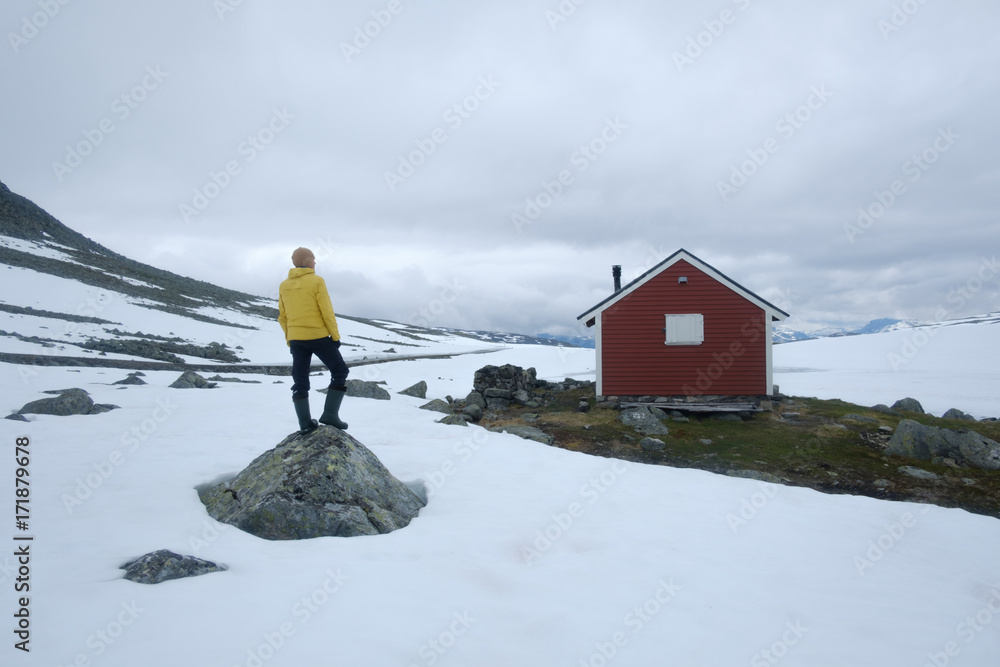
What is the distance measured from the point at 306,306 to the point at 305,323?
0.79 ft

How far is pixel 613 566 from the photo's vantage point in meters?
6.14

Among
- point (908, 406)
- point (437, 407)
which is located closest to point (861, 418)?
point (908, 406)

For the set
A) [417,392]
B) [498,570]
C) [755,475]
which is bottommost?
[498,570]

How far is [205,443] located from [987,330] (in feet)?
229

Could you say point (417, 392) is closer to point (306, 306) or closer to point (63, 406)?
point (63, 406)

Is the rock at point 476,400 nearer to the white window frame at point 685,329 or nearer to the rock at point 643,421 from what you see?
the rock at point 643,421

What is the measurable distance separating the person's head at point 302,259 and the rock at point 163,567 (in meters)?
4.07

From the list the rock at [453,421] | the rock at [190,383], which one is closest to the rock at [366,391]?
the rock at [453,421]

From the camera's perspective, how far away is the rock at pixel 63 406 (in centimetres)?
1080

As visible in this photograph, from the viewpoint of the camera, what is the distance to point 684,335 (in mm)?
19109

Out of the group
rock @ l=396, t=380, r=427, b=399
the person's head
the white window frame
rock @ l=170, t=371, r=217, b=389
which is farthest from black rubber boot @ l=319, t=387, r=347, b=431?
the white window frame

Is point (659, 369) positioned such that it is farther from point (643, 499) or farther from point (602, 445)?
point (643, 499)

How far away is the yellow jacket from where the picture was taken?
281 inches

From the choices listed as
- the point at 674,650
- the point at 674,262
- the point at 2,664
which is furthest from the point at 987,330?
the point at 2,664
